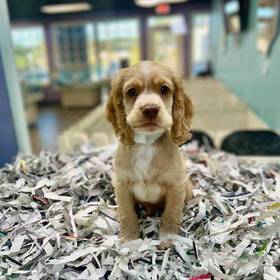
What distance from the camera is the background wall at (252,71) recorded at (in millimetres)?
2053

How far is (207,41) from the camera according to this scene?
5066 mm

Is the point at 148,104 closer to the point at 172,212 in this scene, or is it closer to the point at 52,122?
the point at 172,212

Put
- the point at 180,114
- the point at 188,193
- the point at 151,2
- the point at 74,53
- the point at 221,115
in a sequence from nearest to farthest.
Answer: the point at 180,114
the point at 188,193
the point at 221,115
the point at 151,2
the point at 74,53

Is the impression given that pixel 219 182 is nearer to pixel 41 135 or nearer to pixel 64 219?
pixel 64 219

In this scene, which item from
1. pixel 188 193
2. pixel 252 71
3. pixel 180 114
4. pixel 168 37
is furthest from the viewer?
pixel 168 37

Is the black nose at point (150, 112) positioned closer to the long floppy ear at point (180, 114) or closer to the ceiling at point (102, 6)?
the long floppy ear at point (180, 114)

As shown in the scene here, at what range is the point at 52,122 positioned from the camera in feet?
15.2

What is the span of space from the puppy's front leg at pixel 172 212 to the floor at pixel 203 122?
87 cm

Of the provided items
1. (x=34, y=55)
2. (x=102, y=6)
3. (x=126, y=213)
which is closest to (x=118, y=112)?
(x=126, y=213)

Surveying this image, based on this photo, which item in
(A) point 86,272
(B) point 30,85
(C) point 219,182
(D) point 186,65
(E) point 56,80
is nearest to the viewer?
(A) point 86,272

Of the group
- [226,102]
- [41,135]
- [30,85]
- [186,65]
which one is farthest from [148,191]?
[30,85]

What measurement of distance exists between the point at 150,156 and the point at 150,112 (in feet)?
0.58

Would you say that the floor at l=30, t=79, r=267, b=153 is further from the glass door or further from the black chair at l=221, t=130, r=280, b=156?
the glass door

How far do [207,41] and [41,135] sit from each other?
9.94 feet
